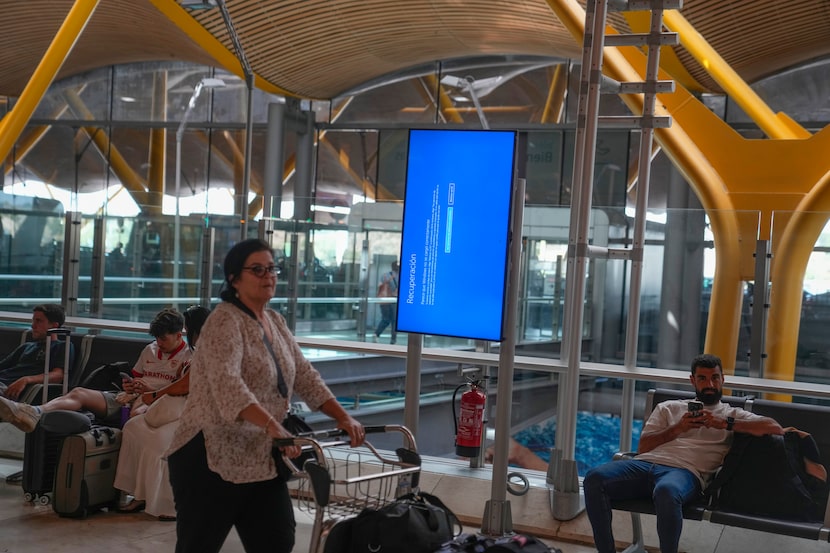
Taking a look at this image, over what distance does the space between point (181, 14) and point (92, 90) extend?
8.49 meters

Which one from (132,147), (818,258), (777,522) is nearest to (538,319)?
(818,258)

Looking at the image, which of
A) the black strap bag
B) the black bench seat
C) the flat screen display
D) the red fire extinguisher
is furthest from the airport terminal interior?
the black strap bag

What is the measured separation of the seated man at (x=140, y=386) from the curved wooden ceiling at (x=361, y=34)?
10.6 m

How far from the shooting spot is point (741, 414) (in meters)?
5.50

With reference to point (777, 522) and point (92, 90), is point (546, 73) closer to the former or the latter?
point (92, 90)

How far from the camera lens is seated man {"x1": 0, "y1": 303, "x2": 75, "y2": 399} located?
7.33m

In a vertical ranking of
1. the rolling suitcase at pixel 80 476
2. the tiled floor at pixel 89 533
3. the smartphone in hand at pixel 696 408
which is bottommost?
the tiled floor at pixel 89 533

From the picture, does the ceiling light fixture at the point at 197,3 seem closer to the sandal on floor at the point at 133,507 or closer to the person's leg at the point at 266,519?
the sandal on floor at the point at 133,507

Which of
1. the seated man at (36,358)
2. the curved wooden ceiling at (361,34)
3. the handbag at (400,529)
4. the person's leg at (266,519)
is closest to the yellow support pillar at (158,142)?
the curved wooden ceiling at (361,34)

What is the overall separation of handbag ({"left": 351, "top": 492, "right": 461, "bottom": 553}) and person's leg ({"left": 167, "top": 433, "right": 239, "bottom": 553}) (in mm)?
470

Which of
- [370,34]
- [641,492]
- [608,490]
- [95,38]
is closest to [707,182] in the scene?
[641,492]

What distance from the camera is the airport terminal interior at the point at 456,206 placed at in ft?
19.5

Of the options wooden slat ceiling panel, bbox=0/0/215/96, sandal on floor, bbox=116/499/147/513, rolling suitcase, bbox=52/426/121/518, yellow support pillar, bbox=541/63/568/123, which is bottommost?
sandal on floor, bbox=116/499/147/513

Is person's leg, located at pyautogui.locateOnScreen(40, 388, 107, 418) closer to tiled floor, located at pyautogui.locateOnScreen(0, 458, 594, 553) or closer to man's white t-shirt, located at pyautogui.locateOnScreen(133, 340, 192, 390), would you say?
man's white t-shirt, located at pyautogui.locateOnScreen(133, 340, 192, 390)
